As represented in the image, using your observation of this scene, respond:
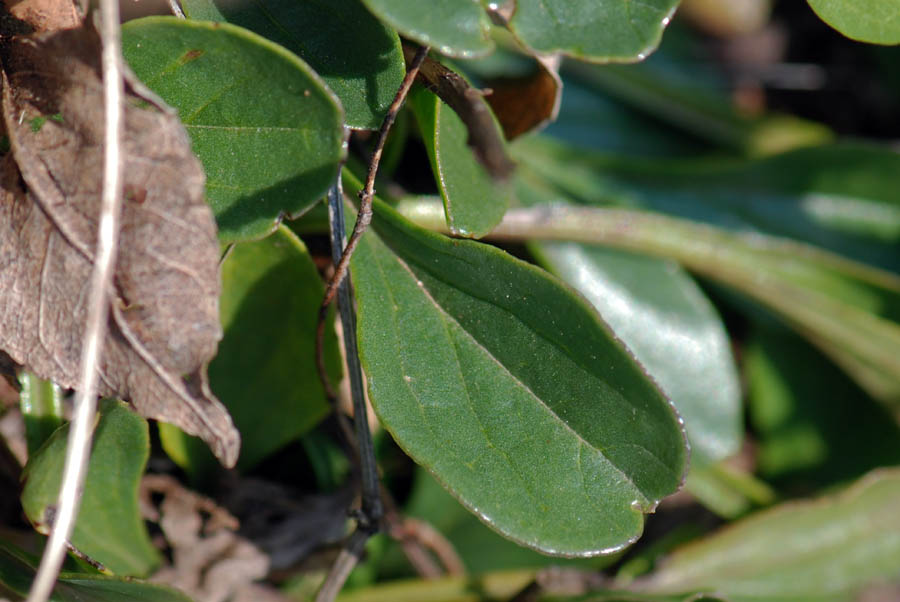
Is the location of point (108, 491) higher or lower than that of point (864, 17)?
lower

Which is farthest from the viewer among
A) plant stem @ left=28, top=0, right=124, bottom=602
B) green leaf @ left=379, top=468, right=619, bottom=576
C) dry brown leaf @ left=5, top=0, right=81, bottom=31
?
green leaf @ left=379, top=468, right=619, bottom=576

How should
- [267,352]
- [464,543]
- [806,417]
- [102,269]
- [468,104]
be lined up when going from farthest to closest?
1. [806,417]
2. [464,543]
3. [267,352]
4. [468,104]
5. [102,269]

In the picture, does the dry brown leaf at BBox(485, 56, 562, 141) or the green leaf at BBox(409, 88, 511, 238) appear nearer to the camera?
the green leaf at BBox(409, 88, 511, 238)

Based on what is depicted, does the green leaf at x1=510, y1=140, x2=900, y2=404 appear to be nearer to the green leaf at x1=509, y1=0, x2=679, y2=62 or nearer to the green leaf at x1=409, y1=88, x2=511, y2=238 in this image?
the green leaf at x1=409, y1=88, x2=511, y2=238

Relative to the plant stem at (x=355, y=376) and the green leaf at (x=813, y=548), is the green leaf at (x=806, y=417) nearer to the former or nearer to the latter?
the green leaf at (x=813, y=548)

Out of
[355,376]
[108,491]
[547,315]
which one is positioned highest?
[547,315]

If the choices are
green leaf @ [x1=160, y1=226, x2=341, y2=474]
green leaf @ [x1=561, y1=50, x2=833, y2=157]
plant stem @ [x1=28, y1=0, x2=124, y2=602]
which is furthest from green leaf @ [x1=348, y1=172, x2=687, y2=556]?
green leaf @ [x1=561, y1=50, x2=833, y2=157]

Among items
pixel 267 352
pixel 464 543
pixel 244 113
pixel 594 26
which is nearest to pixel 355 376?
pixel 267 352

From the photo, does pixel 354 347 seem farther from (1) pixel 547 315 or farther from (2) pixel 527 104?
(2) pixel 527 104
